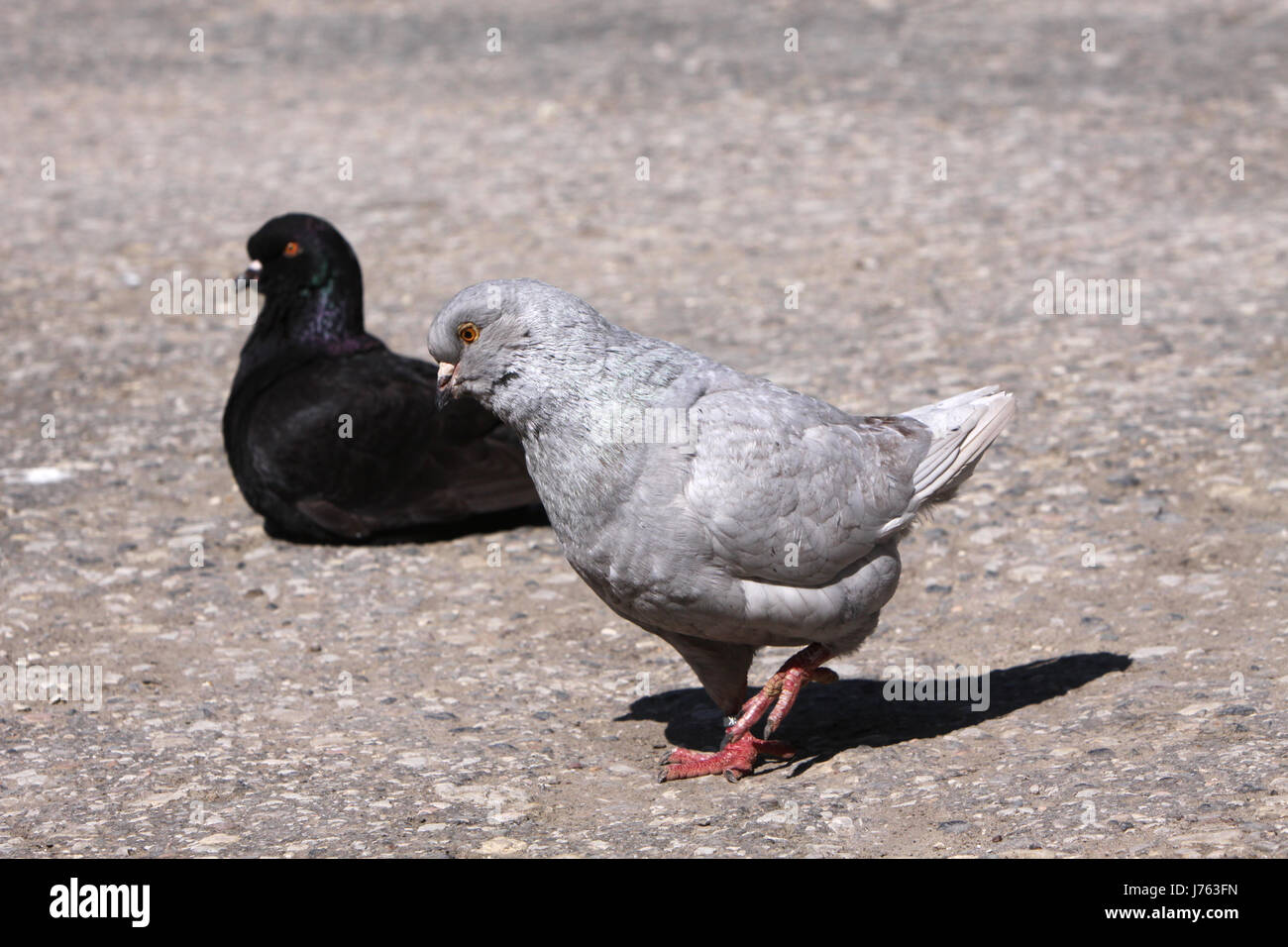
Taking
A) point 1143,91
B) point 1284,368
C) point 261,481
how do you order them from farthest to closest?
point 1143,91 → point 1284,368 → point 261,481

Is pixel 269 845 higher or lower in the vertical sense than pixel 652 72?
lower

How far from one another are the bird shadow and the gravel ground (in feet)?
0.07

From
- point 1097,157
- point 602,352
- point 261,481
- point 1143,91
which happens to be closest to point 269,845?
point 602,352

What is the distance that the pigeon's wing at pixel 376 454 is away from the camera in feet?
22.3

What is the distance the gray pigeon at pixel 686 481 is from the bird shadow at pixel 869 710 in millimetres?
457

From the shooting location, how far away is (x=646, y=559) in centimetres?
435

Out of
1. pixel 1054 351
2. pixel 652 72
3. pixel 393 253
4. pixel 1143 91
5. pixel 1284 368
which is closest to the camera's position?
pixel 1284 368

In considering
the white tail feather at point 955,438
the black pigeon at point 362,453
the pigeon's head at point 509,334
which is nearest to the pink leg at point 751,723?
the white tail feather at point 955,438

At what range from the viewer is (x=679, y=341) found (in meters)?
8.99

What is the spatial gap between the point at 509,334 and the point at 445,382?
337 mm

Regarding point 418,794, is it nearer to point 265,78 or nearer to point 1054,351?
point 1054,351

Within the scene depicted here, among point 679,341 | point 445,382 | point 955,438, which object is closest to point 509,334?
point 445,382

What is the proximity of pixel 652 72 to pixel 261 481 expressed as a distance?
8.11 meters

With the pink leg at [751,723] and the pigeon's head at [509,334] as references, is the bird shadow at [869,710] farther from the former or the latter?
the pigeon's head at [509,334]
